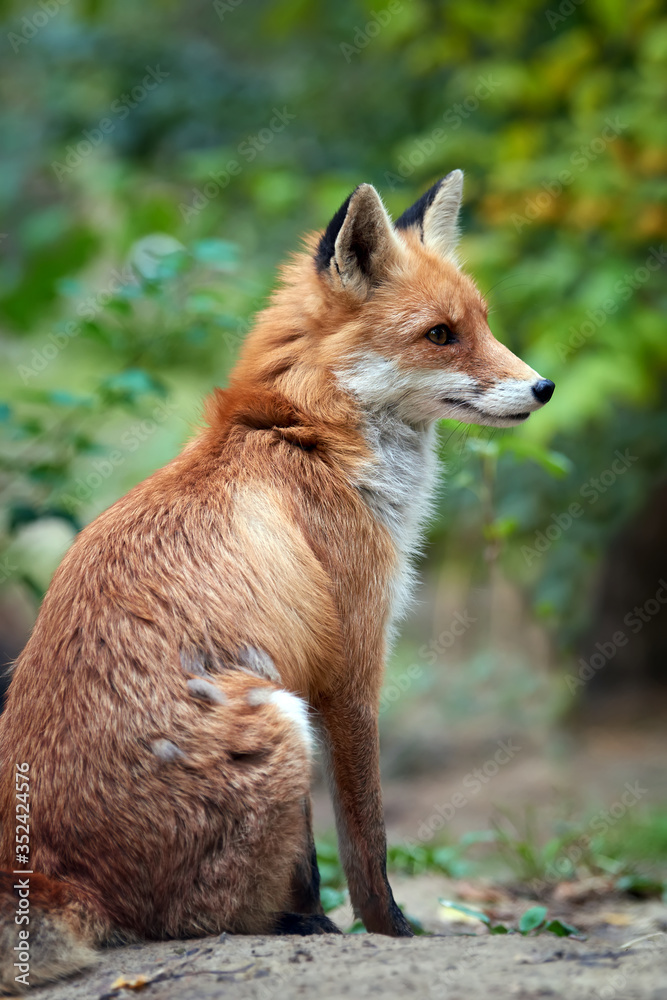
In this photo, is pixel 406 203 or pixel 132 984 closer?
pixel 132 984

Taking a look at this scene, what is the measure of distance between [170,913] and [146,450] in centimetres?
734

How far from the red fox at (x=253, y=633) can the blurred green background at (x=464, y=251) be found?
976mm

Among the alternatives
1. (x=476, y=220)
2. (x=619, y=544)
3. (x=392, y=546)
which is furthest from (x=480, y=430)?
(x=619, y=544)

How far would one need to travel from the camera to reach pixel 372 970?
2.89 m

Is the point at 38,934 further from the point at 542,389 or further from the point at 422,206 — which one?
the point at 422,206

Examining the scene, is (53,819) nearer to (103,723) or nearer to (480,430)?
(103,723)

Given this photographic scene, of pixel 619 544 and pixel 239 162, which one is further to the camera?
pixel 619 544

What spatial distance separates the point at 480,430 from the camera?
567cm

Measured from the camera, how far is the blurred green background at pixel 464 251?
6527 millimetres

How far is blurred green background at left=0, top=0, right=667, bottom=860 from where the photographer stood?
21.4ft

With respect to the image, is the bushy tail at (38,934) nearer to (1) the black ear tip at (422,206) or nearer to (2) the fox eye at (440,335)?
(2) the fox eye at (440,335)

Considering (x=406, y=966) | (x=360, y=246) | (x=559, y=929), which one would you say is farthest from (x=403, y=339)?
(x=559, y=929)

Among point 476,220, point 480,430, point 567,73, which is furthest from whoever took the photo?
point 476,220

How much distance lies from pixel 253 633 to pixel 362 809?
99 centimetres
